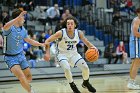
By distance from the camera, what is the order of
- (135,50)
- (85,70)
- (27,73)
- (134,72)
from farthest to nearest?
(135,50)
(134,72)
(85,70)
(27,73)

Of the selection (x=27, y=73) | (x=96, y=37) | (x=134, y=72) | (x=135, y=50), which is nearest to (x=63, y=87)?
(x=134, y=72)

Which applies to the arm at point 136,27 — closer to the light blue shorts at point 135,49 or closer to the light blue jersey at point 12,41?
the light blue shorts at point 135,49

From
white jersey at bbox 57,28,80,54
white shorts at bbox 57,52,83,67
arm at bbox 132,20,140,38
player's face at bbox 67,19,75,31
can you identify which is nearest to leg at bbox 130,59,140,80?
arm at bbox 132,20,140,38

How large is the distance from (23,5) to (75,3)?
3387 millimetres

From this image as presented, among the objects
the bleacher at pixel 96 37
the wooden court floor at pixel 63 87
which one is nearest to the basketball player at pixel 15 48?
the wooden court floor at pixel 63 87

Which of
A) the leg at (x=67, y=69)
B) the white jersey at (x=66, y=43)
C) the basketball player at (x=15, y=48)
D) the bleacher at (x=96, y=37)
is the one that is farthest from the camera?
the bleacher at (x=96, y=37)

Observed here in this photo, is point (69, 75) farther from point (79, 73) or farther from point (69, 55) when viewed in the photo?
point (79, 73)

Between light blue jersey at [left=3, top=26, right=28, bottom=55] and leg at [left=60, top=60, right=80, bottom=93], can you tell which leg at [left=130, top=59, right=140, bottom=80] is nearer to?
leg at [left=60, top=60, right=80, bottom=93]

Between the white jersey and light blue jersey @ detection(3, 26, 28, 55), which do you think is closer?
light blue jersey @ detection(3, 26, 28, 55)

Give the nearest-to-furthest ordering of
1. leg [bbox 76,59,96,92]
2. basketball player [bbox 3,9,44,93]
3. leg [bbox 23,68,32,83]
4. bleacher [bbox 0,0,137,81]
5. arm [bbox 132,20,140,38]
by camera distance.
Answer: basketball player [bbox 3,9,44,93], leg [bbox 23,68,32,83], leg [bbox 76,59,96,92], arm [bbox 132,20,140,38], bleacher [bbox 0,0,137,81]

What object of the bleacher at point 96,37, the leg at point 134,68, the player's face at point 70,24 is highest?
the player's face at point 70,24

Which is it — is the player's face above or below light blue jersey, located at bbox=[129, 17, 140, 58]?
above

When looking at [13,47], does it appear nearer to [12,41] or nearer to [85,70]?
[12,41]

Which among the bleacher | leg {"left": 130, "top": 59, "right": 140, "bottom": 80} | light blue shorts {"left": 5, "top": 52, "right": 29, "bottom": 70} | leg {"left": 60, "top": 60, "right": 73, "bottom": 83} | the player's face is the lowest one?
the bleacher
